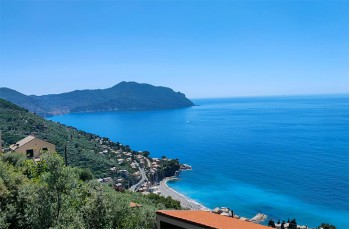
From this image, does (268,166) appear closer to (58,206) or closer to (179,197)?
(179,197)

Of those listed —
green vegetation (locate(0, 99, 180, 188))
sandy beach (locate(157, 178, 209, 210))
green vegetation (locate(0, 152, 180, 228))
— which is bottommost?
sandy beach (locate(157, 178, 209, 210))

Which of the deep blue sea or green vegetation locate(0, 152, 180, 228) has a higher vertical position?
green vegetation locate(0, 152, 180, 228)

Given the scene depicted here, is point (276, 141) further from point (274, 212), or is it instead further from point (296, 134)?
point (274, 212)

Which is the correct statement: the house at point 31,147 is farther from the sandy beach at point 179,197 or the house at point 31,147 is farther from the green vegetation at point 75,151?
the sandy beach at point 179,197

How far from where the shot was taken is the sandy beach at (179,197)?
41125mm

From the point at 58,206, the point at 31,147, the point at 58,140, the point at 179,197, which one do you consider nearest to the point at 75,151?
the point at 58,140

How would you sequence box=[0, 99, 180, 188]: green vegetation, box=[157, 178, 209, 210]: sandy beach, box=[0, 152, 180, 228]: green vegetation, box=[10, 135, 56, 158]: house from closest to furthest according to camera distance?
box=[0, 152, 180, 228]: green vegetation
box=[10, 135, 56, 158]: house
box=[157, 178, 209, 210]: sandy beach
box=[0, 99, 180, 188]: green vegetation

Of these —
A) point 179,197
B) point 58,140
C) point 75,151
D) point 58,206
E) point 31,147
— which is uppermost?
point 58,206

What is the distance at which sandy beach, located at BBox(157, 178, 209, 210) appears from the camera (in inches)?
1619

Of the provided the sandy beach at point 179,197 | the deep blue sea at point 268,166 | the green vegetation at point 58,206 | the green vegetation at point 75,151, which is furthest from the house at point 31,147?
the deep blue sea at point 268,166

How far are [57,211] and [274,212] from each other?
37.8m

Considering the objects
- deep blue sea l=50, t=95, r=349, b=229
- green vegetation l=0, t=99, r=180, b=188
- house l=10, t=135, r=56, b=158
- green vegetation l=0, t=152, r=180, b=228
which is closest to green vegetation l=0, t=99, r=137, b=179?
green vegetation l=0, t=99, r=180, b=188

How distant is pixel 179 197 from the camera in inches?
Answer: 1785

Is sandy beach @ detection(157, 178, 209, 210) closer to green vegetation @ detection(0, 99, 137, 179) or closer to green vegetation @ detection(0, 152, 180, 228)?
green vegetation @ detection(0, 99, 137, 179)
